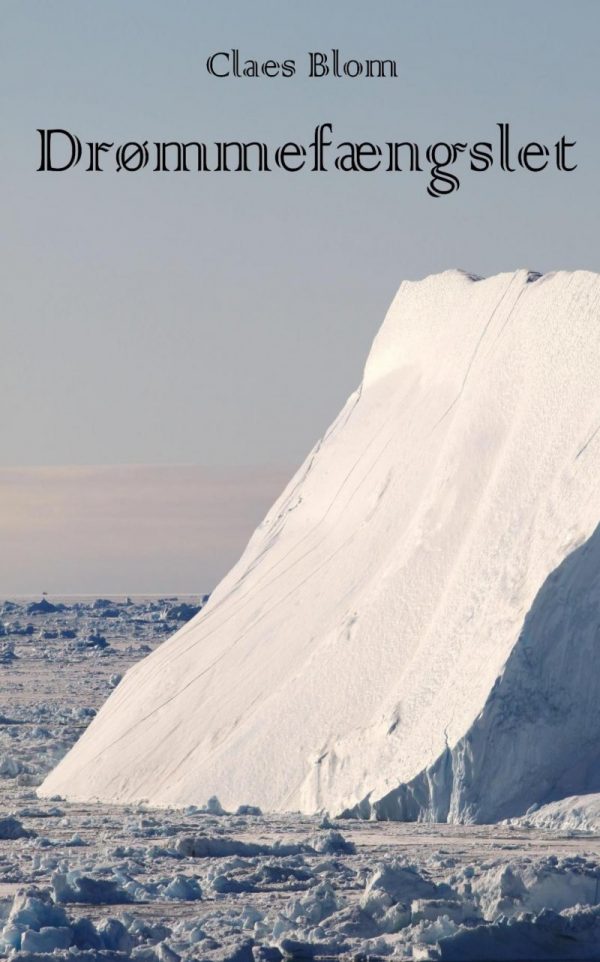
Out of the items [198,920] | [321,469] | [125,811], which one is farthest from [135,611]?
[198,920]

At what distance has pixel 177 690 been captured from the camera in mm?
22828

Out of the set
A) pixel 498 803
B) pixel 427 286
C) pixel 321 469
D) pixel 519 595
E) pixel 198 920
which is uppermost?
pixel 427 286

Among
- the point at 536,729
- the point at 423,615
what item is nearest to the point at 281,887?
the point at 536,729

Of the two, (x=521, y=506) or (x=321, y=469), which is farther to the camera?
(x=321, y=469)

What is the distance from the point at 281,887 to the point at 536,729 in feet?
14.7

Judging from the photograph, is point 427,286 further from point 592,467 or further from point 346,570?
point 592,467

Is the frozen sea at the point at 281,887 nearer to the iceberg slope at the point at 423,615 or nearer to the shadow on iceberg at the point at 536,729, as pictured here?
the shadow on iceberg at the point at 536,729

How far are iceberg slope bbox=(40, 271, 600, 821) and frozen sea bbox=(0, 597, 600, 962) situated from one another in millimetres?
607

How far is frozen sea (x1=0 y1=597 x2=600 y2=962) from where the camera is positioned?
12.1 metres

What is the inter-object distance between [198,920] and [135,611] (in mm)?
68900

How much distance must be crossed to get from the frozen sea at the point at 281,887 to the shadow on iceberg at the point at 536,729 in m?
0.36

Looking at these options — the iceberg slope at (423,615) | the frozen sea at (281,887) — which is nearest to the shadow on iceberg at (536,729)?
the iceberg slope at (423,615)

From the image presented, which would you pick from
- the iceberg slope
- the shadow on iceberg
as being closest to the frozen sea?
the shadow on iceberg

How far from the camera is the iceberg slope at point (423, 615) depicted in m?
18.4
